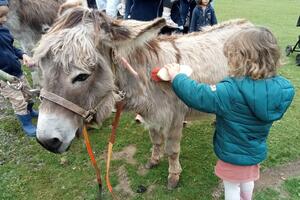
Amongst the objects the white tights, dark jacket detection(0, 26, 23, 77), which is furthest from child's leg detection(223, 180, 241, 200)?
dark jacket detection(0, 26, 23, 77)

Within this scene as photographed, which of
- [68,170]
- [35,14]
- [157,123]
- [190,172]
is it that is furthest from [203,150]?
[35,14]

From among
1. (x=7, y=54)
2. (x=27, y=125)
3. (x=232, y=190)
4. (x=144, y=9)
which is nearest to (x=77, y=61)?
(x=232, y=190)

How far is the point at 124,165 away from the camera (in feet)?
12.5

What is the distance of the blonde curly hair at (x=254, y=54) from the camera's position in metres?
2.13

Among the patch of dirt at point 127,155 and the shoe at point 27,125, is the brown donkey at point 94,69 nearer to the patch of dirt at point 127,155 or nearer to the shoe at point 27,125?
the patch of dirt at point 127,155

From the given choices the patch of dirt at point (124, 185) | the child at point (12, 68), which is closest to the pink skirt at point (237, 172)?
the patch of dirt at point (124, 185)

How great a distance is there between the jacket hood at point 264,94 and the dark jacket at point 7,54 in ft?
9.23

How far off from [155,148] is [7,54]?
207 cm

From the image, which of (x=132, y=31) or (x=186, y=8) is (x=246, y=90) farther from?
Result: (x=186, y=8)

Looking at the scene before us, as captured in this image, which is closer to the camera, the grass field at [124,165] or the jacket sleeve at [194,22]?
the grass field at [124,165]

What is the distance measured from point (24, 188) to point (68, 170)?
51 centimetres

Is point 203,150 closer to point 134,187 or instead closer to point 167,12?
point 134,187

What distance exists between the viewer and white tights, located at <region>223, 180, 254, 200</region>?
2642mm

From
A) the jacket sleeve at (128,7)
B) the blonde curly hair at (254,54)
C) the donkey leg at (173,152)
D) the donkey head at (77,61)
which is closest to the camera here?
the donkey head at (77,61)
